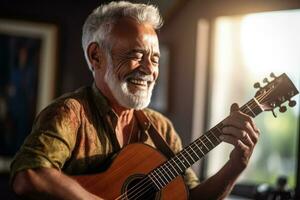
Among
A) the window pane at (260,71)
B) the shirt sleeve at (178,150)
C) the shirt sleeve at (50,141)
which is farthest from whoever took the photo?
the window pane at (260,71)

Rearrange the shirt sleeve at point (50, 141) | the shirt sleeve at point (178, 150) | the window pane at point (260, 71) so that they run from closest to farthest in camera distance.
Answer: the shirt sleeve at point (50, 141) < the shirt sleeve at point (178, 150) < the window pane at point (260, 71)

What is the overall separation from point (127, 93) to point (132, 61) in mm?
91

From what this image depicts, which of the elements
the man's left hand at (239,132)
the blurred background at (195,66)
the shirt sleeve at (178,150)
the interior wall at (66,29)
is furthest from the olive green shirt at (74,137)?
the interior wall at (66,29)

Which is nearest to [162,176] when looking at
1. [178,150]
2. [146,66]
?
[178,150]

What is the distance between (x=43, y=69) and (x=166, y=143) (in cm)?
145

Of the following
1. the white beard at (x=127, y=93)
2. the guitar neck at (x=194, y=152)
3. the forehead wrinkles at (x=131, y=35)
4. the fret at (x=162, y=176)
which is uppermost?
the forehead wrinkles at (x=131, y=35)

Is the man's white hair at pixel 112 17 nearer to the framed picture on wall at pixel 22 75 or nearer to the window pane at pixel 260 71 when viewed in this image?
the window pane at pixel 260 71

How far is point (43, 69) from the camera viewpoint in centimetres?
278

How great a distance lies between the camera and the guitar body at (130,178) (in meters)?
1.33

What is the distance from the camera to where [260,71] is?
93.1 inches

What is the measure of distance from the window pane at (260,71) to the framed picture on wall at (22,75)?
0.91m

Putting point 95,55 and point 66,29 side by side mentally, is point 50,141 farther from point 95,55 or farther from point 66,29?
point 66,29

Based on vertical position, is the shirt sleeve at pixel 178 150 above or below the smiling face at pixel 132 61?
below

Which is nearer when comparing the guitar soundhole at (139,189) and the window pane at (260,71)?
the guitar soundhole at (139,189)
